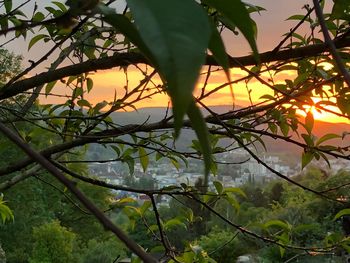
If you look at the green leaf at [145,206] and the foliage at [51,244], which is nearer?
the green leaf at [145,206]

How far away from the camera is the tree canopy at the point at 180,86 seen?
14cm

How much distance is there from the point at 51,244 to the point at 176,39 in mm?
13334

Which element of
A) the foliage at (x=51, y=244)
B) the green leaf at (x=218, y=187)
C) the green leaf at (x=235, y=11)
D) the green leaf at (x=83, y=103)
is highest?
the green leaf at (x=83, y=103)

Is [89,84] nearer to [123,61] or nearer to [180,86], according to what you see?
[123,61]

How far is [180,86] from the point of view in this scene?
0.42 ft

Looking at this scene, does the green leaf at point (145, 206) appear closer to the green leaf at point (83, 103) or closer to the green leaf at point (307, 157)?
the green leaf at point (83, 103)

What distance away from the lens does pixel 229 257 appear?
8.88 meters

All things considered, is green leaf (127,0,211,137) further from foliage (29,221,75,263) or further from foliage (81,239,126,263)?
foliage (81,239,126,263)

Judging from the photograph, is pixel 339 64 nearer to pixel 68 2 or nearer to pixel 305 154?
pixel 68 2

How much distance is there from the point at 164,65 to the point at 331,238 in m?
1.10

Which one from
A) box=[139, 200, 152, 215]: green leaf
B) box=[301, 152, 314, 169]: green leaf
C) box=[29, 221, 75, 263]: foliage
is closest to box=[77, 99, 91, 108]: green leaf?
box=[139, 200, 152, 215]: green leaf

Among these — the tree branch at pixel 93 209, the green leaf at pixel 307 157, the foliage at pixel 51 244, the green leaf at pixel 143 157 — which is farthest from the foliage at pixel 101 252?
the tree branch at pixel 93 209

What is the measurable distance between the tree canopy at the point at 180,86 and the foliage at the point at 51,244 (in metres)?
11.7

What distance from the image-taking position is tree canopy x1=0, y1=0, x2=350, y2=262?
142 mm
